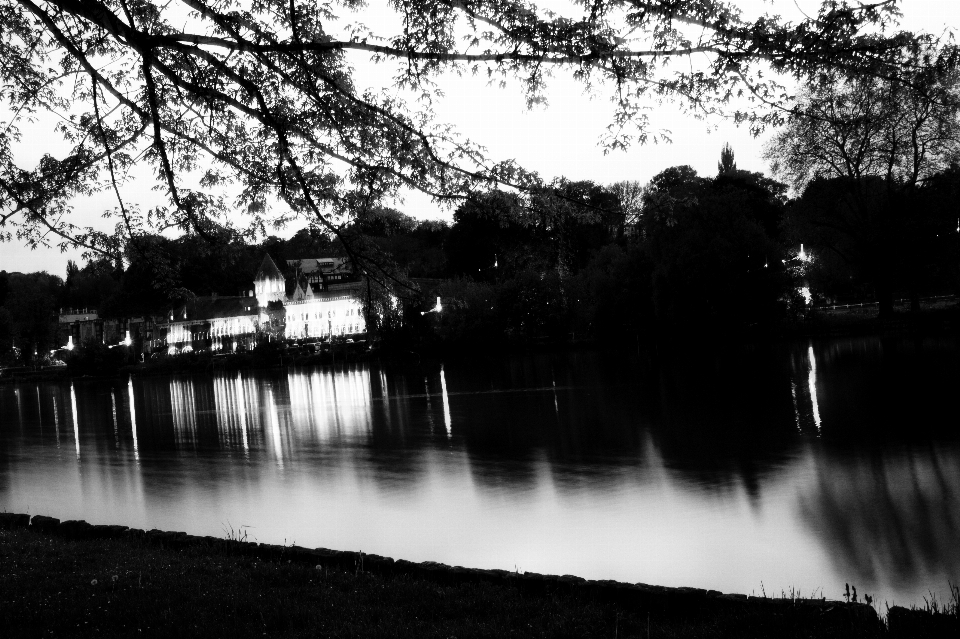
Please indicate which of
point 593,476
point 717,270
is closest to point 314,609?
point 593,476

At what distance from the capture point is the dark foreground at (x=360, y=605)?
524cm

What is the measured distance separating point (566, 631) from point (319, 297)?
91306 mm

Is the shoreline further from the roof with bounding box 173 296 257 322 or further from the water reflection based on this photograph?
the water reflection

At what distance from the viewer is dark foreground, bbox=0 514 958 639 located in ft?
17.2

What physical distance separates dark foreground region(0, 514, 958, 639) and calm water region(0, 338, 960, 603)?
5.43ft

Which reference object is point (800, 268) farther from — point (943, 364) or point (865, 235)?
point (943, 364)

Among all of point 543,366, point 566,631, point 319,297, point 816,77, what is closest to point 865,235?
point 543,366

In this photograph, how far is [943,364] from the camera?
88.4ft

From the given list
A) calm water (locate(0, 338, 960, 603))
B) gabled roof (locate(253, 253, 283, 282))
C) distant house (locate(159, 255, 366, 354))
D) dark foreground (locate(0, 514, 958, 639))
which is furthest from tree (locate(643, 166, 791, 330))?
gabled roof (locate(253, 253, 283, 282))

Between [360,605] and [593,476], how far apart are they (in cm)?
845

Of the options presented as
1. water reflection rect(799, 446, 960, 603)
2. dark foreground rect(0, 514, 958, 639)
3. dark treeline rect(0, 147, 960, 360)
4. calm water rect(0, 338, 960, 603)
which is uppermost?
dark treeline rect(0, 147, 960, 360)

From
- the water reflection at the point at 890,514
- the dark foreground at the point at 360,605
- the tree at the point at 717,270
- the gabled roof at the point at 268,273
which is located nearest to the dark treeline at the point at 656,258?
the tree at the point at 717,270

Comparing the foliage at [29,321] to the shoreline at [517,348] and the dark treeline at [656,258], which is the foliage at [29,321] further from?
the dark treeline at [656,258]

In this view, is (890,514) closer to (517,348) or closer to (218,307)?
(517,348)
